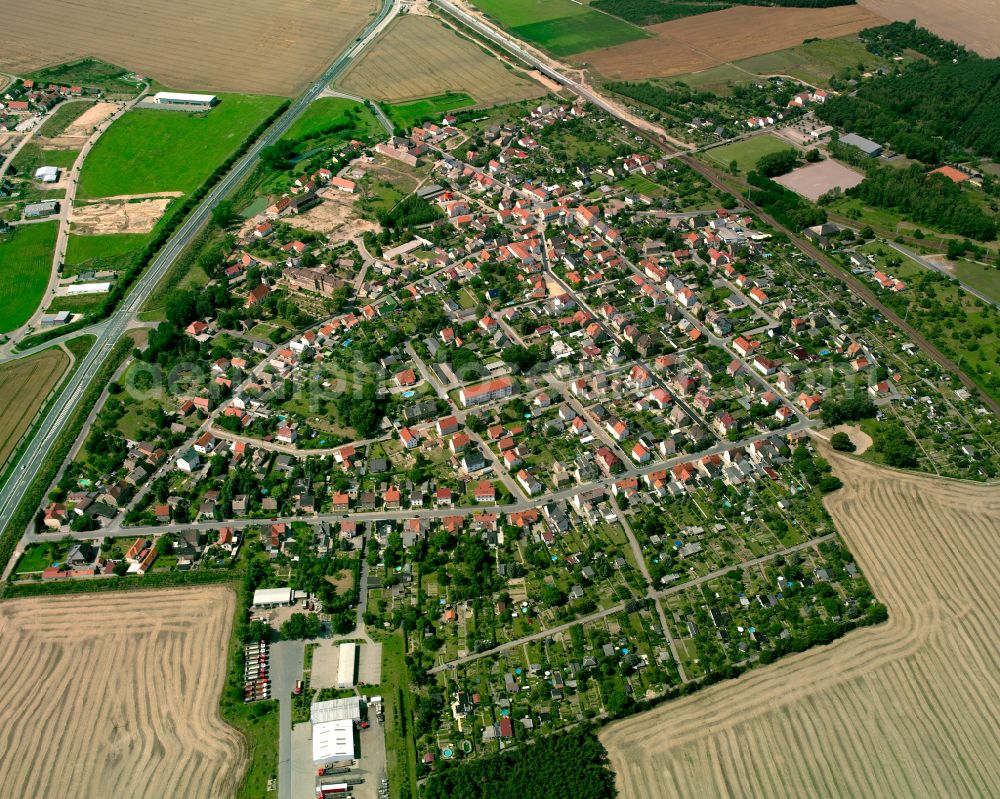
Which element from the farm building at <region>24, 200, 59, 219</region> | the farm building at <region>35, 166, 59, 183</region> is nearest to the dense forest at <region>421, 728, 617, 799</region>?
the farm building at <region>24, 200, 59, 219</region>

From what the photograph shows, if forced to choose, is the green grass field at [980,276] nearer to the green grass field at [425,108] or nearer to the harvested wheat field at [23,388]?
the green grass field at [425,108]

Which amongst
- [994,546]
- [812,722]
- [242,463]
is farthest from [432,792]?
[994,546]

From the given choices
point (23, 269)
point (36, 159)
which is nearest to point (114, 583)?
point (23, 269)

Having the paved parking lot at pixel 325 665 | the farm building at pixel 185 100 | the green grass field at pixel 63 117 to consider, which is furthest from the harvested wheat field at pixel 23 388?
the farm building at pixel 185 100

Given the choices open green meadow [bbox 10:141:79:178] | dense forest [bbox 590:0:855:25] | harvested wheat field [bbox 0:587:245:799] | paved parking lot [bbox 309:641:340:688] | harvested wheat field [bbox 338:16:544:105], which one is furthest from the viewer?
dense forest [bbox 590:0:855:25]

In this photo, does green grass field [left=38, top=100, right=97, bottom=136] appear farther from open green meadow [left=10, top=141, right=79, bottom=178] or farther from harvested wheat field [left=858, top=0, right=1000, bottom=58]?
harvested wheat field [left=858, top=0, right=1000, bottom=58]
